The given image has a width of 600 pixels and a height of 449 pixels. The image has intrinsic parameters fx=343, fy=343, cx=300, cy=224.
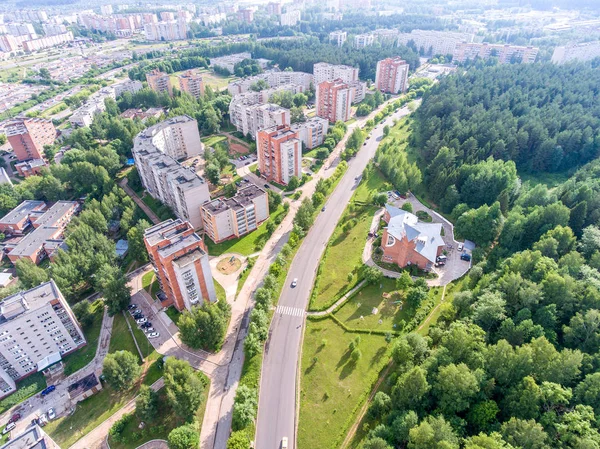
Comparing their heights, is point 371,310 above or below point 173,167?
below

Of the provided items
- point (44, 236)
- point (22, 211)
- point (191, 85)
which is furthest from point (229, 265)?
point (191, 85)

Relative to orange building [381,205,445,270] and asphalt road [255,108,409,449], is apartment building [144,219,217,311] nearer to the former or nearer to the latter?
asphalt road [255,108,409,449]

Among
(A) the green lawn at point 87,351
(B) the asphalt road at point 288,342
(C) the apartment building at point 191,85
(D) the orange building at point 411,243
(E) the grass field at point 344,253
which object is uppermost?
(C) the apartment building at point 191,85

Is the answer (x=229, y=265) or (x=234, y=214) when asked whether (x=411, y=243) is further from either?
(x=234, y=214)

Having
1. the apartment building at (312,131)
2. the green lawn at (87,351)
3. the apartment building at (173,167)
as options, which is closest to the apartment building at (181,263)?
the green lawn at (87,351)

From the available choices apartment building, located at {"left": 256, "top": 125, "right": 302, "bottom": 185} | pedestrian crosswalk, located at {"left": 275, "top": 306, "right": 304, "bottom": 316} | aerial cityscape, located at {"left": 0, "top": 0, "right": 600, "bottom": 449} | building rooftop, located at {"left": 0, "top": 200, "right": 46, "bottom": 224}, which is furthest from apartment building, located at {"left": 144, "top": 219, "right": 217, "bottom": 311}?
building rooftop, located at {"left": 0, "top": 200, "right": 46, "bottom": 224}

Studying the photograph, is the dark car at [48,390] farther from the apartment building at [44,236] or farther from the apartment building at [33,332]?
the apartment building at [44,236]
